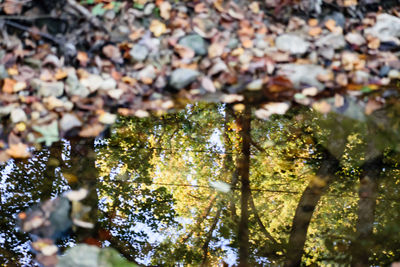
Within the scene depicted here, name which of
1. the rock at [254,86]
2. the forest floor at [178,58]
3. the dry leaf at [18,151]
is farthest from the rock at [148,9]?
the dry leaf at [18,151]

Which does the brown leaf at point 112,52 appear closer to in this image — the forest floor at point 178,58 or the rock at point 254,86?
the forest floor at point 178,58

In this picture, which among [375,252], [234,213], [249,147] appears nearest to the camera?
[375,252]

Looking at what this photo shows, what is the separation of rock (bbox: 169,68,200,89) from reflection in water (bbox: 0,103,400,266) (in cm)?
16

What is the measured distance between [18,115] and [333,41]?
2.24m

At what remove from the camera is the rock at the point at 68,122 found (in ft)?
7.19

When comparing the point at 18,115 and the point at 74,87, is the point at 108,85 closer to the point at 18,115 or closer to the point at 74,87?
the point at 74,87

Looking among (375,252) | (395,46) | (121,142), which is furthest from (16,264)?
(395,46)

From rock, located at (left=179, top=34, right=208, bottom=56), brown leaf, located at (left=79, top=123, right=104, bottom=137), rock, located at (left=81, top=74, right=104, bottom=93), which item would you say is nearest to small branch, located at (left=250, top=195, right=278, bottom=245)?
brown leaf, located at (left=79, top=123, right=104, bottom=137)

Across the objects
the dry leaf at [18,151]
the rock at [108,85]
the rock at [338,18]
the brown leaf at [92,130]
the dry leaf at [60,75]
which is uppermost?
the rock at [338,18]

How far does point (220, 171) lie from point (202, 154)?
0.22 m

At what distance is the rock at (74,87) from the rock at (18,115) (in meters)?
0.30

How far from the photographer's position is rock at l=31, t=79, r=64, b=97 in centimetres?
229

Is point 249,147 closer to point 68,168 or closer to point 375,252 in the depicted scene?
point 375,252

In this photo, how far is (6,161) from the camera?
208cm
